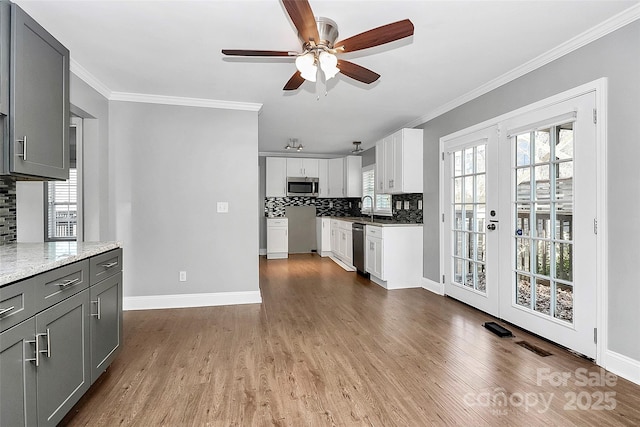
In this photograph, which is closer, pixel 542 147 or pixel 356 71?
pixel 356 71

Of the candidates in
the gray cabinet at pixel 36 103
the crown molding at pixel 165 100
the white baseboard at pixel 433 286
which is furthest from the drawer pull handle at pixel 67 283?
the white baseboard at pixel 433 286

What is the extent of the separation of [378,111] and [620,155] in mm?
2628

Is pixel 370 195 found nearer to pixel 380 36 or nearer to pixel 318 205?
pixel 318 205

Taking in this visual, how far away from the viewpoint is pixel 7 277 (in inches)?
48.8

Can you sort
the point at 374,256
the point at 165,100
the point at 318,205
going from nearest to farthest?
the point at 165,100, the point at 374,256, the point at 318,205

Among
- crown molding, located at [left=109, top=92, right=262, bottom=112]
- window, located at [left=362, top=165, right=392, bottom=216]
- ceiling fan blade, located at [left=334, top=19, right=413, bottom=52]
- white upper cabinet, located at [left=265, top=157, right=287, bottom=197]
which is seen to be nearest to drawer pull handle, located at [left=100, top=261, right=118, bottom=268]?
ceiling fan blade, located at [left=334, top=19, right=413, bottom=52]

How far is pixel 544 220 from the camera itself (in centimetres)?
279

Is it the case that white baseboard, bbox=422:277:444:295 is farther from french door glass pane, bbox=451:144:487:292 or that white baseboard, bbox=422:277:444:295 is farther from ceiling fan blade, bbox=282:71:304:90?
ceiling fan blade, bbox=282:71:304:90

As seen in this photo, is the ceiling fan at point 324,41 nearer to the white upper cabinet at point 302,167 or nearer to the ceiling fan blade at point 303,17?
the ceiling fan blade at point 303,17

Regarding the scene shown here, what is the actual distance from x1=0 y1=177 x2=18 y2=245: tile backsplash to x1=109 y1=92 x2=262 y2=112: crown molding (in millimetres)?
1578

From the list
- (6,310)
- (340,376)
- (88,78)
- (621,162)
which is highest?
(88,78)

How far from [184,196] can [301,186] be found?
12.9 feet

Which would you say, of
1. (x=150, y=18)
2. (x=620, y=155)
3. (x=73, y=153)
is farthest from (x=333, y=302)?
(x=73, y=153)

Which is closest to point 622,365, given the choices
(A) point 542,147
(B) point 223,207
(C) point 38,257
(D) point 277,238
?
(A) point 542,147
